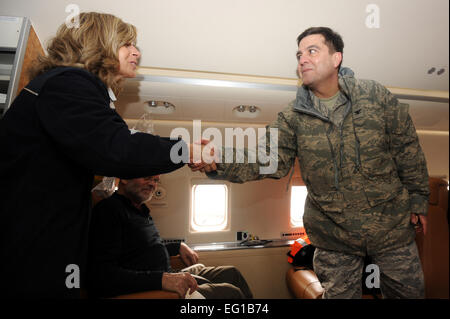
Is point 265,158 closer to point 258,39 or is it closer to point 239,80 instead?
point 239,80

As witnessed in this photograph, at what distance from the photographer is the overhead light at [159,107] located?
1031 mm

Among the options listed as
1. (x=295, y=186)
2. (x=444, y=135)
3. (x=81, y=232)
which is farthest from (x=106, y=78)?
(x=444, y=135)

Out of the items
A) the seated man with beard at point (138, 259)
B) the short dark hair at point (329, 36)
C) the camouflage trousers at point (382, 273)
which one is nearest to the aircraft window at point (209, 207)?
the seated man with beard at point (138, 259)

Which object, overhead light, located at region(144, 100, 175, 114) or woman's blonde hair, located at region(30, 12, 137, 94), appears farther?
overhead light, located at region(144, 100, 175, 114)

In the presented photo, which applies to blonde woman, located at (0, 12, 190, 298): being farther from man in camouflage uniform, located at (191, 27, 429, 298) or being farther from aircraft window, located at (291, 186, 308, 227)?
aircraft window, located at (291, 186, 308, 227)

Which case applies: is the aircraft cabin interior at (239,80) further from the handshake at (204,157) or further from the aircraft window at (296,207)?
the handshake at (204,157)

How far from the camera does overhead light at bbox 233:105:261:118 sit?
1.08 meters

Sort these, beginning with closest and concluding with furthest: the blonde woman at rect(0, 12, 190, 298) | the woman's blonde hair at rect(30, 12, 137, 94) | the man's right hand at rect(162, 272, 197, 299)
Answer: the blonde woman at rect(0, 12, 190, 298), the woman's blonde hair at rect(30, 12, 137, 94), the man's right hand at rect(162, 272, 197, 299)

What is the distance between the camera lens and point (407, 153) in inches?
33.9

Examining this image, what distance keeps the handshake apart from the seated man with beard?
0.36 meters

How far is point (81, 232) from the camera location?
→ 0.63m

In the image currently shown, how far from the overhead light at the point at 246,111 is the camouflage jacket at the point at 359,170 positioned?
25 centimetres

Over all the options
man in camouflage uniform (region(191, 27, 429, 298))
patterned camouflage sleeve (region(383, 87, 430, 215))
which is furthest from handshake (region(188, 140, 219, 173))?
patterned camouflage sleeve (region(383, 87, 430, 215))
